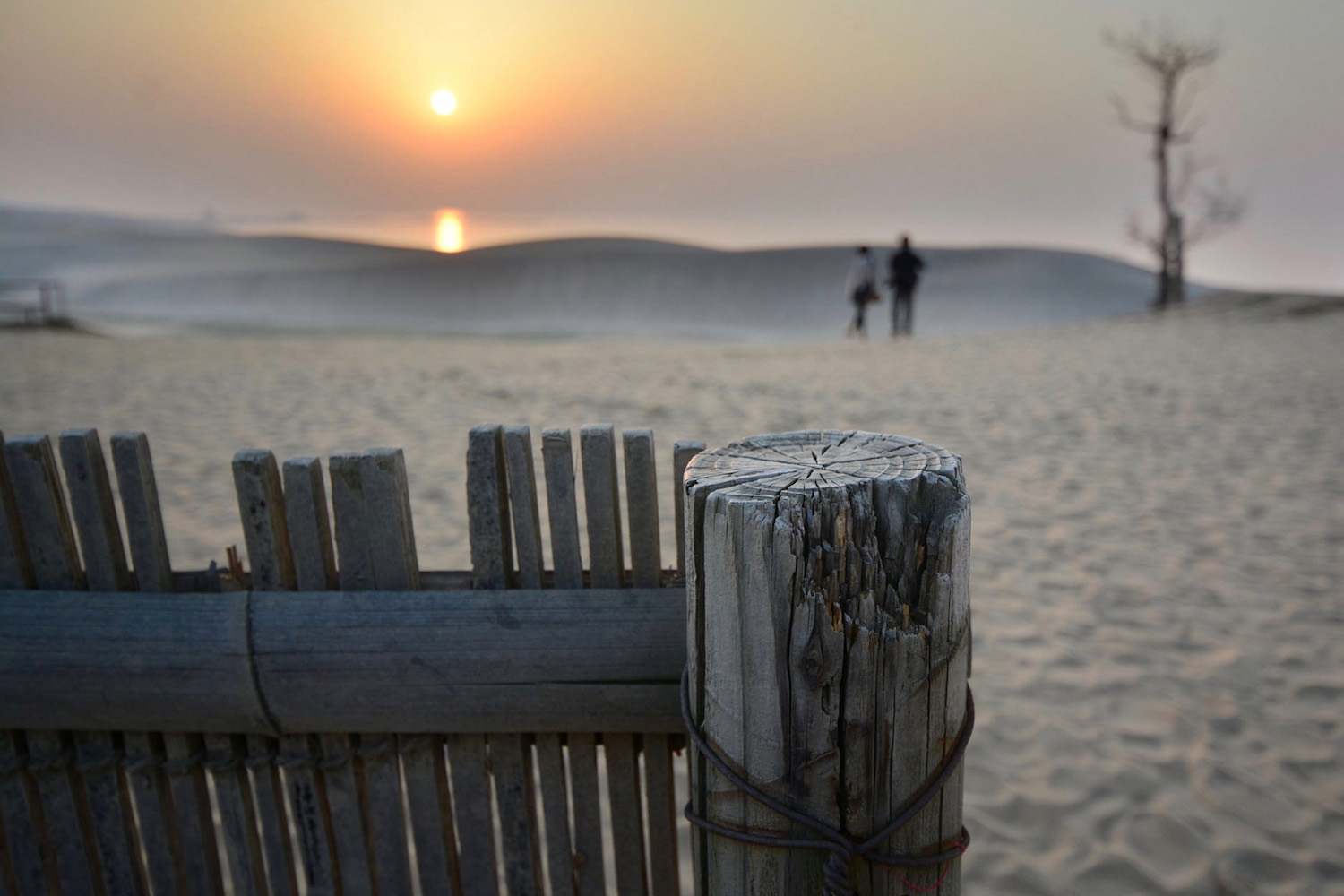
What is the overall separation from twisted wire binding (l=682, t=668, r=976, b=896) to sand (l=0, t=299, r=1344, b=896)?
1722mm

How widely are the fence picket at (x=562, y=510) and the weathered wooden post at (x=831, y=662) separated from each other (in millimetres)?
523

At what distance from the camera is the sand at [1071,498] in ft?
9.87

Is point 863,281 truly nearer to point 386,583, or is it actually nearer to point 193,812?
point 386,583

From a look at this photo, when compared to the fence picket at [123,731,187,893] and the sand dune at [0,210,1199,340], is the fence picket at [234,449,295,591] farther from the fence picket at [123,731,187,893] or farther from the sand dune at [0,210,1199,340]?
the sand dune at [0,210,1199,340]

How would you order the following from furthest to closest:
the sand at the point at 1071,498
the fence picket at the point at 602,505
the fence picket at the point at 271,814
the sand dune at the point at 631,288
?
the sand dune at the point at 631,288
the sand at the point at 1071,498
the fence picket at the point at 271,814
the fence picket at the point at 602,505

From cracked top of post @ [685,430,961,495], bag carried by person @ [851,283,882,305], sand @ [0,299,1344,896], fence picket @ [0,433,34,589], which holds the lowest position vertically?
sand @ [0,299,1344,896]

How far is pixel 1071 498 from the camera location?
21.2ft

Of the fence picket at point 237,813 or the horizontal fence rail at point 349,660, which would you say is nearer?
the horizontal fence rail at point 349,660

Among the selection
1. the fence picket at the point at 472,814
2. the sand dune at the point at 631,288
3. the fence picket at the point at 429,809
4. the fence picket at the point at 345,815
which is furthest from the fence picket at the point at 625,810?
the sand dune at the point at 631,288

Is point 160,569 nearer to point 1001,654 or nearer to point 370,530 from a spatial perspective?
point 370,530

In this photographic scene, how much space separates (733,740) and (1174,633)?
3.96 meters

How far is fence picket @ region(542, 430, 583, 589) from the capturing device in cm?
180

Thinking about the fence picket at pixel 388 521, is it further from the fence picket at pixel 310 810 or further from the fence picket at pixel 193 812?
the fence picket at pixel 193 812

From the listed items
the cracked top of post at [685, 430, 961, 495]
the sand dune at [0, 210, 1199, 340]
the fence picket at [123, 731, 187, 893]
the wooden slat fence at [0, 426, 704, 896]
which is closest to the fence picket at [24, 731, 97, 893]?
the wooden slat fence at [0, 426, 704, 896]
